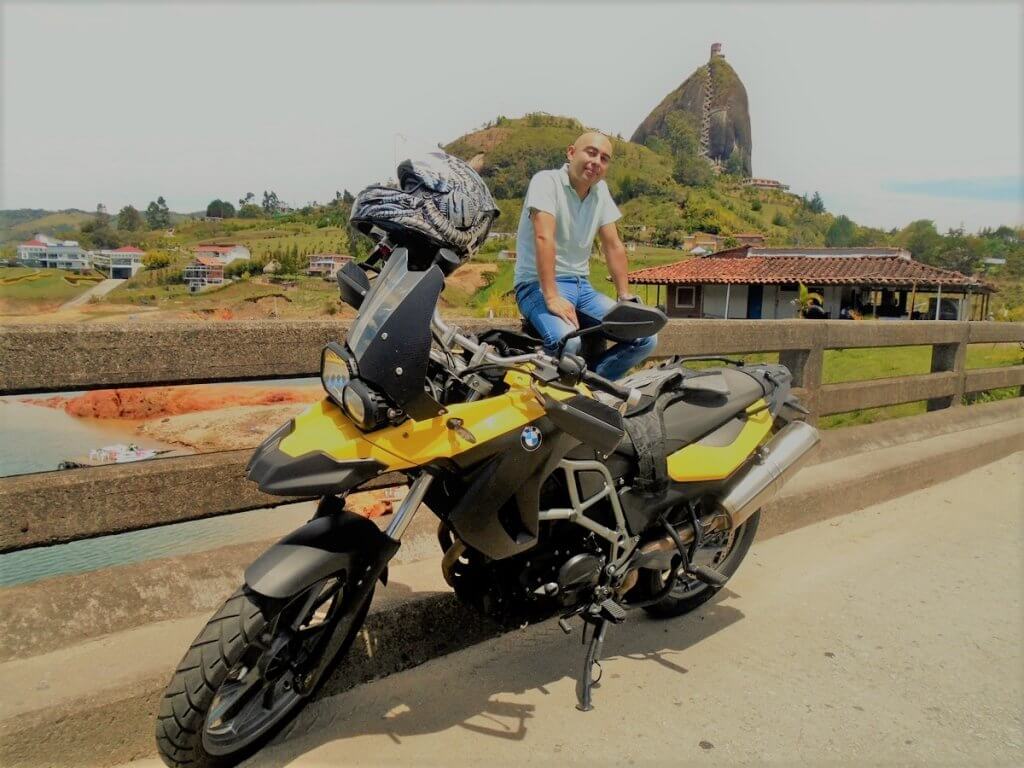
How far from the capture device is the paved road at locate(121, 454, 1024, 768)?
2514mm

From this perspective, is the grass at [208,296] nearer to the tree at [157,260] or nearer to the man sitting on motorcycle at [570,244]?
the tree at [157,260]

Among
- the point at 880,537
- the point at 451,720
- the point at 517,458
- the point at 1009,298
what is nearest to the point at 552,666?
the point at 451,720

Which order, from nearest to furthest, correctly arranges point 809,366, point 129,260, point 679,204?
point 809,366, point 129,260, point 679,204

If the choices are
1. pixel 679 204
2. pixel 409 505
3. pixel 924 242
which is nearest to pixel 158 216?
pixel 409 505

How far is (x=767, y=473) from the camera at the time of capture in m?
3.29

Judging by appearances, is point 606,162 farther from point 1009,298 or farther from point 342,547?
point 1009,298

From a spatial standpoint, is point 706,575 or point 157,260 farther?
point 157,260

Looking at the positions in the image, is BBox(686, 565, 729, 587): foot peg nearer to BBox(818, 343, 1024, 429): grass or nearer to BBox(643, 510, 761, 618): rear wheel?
BBox(643, 510, 761, 618): rear wheel

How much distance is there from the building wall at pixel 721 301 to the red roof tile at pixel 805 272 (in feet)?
3.39

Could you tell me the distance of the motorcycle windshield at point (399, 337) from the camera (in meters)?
2.12

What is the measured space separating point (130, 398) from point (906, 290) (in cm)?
4733

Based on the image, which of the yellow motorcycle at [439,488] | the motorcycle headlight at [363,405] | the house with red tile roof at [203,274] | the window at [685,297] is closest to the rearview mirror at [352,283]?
the yellow motorcycle at [439,488]

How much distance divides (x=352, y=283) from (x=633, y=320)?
0.89 meters

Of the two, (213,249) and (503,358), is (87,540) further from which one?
(213,249)
